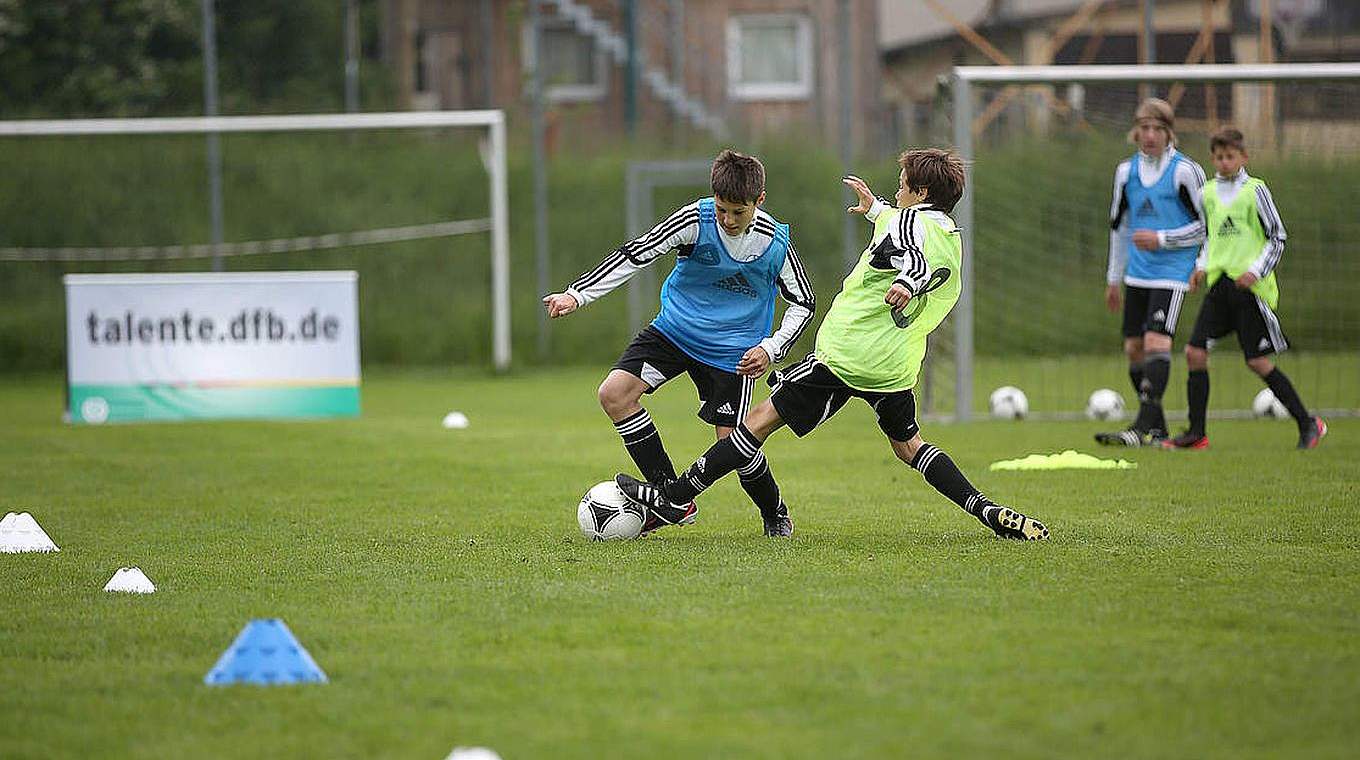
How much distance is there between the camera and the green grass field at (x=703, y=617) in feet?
13.3

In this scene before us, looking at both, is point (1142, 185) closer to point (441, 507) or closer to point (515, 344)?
point (441, 507)

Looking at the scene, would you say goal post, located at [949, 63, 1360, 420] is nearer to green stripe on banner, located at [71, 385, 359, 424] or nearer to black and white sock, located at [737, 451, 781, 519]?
green stripe on banner, located at [71, 385, 359, 424]

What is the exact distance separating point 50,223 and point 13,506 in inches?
421

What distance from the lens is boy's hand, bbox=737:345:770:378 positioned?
6.73 metres

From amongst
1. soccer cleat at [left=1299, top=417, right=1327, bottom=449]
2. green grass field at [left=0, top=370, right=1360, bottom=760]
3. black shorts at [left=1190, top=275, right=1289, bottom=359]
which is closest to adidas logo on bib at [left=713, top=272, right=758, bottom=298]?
green grass field at [left=0, top=370, right=1360, bottom=760]

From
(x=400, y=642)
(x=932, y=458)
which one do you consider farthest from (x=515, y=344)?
(x=400, y=642)

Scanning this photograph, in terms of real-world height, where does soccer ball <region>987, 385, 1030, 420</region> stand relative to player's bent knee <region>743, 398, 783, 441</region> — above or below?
below

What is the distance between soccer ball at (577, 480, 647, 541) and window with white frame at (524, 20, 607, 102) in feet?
59.0

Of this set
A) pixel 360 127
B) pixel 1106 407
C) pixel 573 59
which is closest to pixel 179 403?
pixel 360 127

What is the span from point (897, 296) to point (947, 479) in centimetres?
90

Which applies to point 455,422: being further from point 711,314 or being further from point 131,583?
point 131,583

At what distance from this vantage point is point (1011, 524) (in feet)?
22.1

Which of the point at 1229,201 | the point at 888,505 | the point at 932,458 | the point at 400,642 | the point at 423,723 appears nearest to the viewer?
the point at 423,723

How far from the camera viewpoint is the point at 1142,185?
34.5ft
